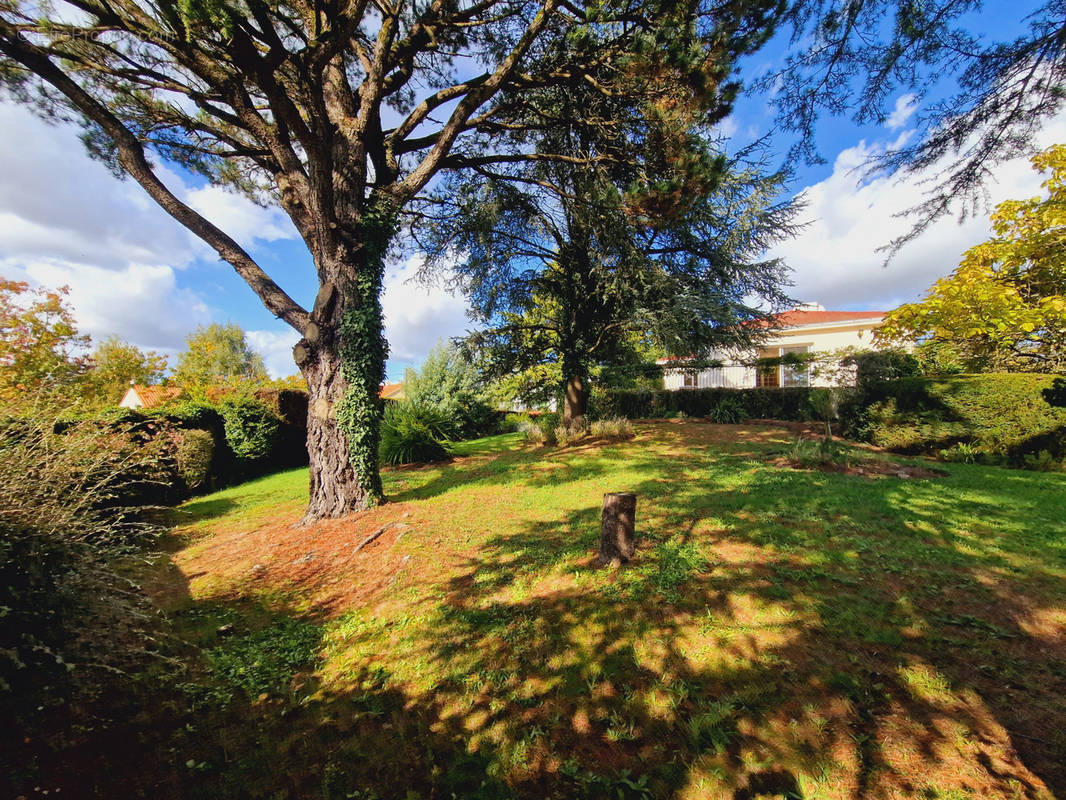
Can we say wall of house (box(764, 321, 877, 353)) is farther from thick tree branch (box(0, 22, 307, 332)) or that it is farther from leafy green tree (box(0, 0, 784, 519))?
thick tree branch (box(0, 22, 307, 332))

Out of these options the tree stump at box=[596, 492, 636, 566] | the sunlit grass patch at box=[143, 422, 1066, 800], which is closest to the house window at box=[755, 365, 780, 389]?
the sunlit grass patch at box=[143, 422, 1066, 800]

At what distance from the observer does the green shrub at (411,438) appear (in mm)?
10773

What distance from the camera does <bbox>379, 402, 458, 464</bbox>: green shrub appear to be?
35.3 ft

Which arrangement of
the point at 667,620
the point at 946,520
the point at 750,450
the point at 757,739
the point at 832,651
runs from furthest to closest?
the point at 750,450 → the point at 946,520 → the point at 667,620 → the point at 832,651 → the point at 757,739

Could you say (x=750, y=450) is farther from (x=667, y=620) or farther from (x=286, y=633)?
(x=286, y=633)

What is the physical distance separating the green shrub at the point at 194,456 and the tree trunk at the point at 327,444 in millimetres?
5494

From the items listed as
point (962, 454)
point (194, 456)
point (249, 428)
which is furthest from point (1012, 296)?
point (249, 428)

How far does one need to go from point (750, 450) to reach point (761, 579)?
20.2 feet

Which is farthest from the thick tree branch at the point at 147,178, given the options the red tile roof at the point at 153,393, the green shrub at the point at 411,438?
the red tile roof at the point at 153,393

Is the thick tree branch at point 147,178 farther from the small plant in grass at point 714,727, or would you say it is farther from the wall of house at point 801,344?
the wall of house at point 801,344

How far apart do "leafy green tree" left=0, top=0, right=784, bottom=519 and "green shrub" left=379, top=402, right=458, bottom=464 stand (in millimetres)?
4627

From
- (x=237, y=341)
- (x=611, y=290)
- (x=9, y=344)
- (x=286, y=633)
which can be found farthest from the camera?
(x=237, y=341)

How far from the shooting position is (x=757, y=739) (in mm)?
2012

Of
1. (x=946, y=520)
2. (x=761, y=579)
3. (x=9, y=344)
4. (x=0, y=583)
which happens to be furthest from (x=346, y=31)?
(x=9, y=344)
